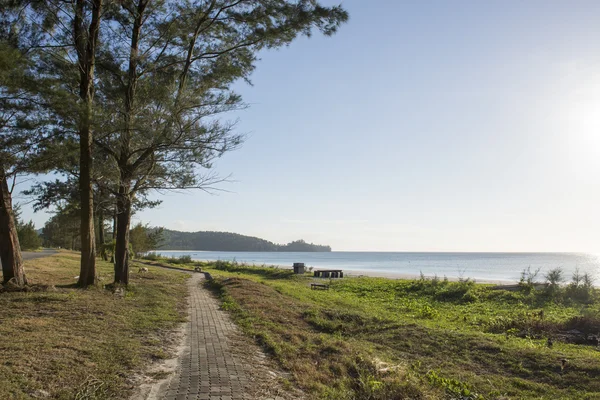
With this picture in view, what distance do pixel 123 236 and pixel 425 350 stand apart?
415 inches

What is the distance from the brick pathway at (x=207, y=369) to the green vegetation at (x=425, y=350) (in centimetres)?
76

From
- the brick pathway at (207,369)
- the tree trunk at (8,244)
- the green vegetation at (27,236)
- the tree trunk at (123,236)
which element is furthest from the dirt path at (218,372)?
the green vegetation at (27,236)

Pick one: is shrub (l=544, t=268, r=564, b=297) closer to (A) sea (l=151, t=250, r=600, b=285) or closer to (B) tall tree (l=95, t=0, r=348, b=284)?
(A) sea (l=151, t=250, r=600, b=285)

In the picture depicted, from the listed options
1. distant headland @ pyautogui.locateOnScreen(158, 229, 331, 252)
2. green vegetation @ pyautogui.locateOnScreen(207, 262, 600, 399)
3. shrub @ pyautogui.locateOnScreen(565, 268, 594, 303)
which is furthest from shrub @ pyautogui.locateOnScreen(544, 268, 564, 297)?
distant headland @ pyautogui.locateOnScreen(158, 229, 331, 252)

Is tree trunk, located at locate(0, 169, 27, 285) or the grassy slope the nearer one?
the grassy slope

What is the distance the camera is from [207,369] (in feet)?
20.2

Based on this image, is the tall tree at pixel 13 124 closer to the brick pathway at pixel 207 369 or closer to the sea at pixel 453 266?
the brick pathway at pixel 207 369

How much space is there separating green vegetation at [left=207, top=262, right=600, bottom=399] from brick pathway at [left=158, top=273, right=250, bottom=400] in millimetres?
757

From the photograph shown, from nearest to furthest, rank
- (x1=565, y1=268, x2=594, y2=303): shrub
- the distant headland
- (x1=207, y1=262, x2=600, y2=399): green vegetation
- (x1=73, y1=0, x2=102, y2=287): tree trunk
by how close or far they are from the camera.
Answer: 1. (x1=207, y1=262, x2=600, y2=399): green vegetation
2. (x1=73, y1=0, x2=102, y2=287): tree trunk
3. (x1=565, y1=268, x2=594, y2=303): shrub
4. the distant headland

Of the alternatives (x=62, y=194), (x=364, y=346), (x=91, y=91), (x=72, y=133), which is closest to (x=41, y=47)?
(x=91, y=91)

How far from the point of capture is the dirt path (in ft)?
17.1

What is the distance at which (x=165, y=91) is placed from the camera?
41.3 feet

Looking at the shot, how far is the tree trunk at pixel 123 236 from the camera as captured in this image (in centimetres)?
1428

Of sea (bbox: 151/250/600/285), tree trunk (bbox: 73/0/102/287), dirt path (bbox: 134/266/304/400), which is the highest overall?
tree trunk (bbox: 73/0/102/287)
